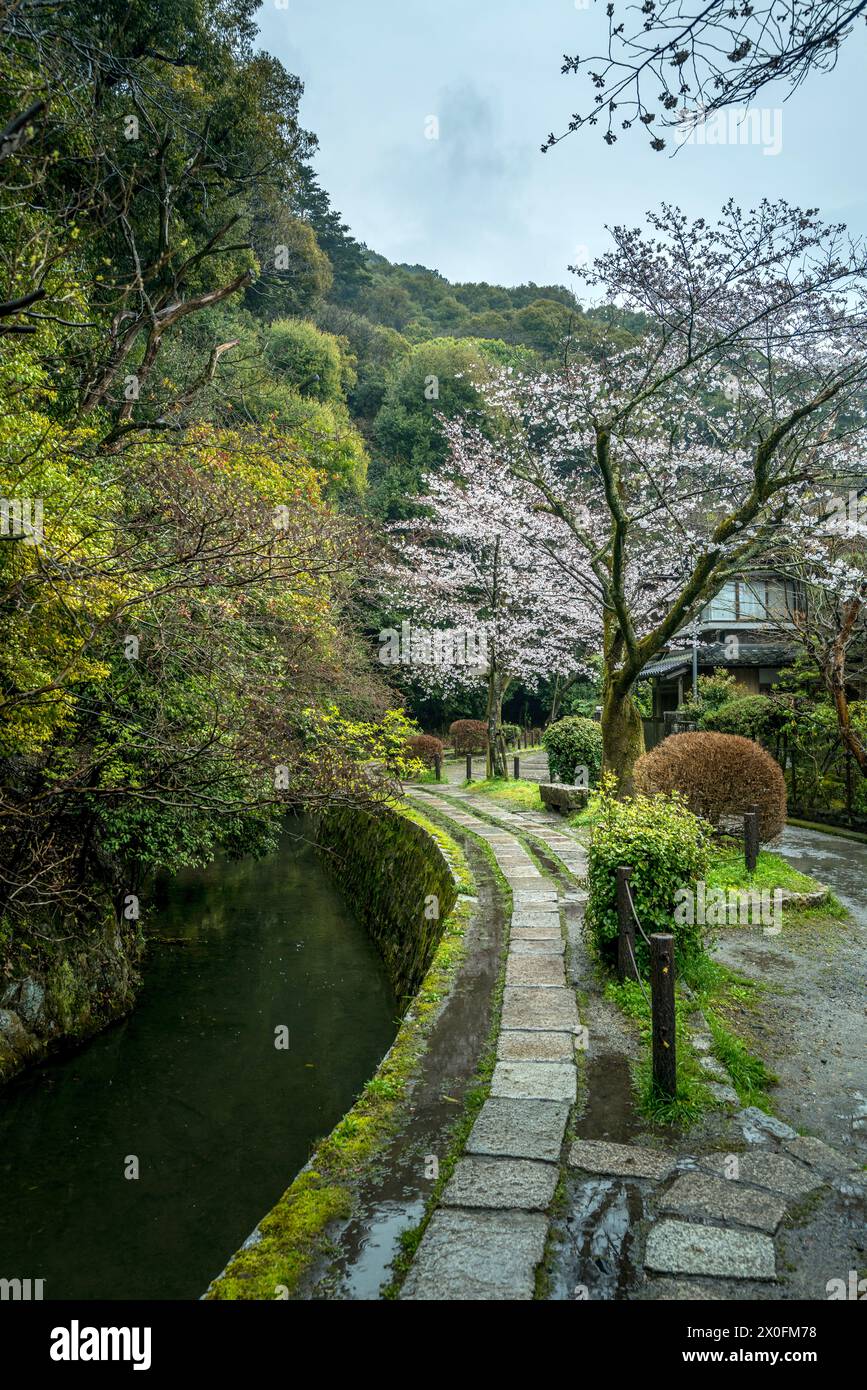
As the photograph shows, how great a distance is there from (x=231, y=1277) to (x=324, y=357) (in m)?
30.3

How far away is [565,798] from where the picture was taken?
14289mm

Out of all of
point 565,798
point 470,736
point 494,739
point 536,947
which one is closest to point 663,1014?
point 536,947

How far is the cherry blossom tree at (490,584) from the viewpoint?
18.4m

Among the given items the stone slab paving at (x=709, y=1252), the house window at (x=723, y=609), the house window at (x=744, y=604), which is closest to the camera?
the stone slab paving at (x=709, y=1252)

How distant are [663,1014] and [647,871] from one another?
1.79 metres

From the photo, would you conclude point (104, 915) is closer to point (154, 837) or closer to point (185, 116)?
point (154, 837)

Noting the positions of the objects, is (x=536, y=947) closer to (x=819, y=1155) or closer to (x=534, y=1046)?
(x=534, y=1046)

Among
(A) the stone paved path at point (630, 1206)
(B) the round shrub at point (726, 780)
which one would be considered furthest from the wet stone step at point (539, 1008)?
(B) the round shrub at point (726, 780)

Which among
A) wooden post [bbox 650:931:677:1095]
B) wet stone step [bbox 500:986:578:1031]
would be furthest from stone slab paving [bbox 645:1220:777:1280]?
wet stone step [bbox 500:986:578:1031]

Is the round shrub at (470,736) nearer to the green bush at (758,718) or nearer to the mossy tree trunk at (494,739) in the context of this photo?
the mossy tree trunk at (494,739)

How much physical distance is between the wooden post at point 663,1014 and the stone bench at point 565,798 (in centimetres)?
988

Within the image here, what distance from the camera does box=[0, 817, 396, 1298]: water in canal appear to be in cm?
543

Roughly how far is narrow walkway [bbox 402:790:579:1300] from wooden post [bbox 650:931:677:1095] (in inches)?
20.7
